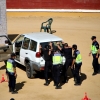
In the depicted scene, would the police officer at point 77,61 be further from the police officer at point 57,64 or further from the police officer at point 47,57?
the police officer at point 47,57

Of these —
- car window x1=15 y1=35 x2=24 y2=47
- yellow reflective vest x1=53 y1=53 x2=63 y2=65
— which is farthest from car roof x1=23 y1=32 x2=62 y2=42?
yellow reflective vest x1=53 y1=53 x2=63 y2=65

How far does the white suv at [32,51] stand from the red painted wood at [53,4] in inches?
729

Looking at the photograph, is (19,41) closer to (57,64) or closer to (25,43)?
(25,43)

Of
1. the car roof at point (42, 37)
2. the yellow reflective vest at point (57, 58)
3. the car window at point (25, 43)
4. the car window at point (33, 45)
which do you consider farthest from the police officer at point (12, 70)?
the car window at point (25, 43)

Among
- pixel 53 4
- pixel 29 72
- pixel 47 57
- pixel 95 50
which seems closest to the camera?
pixel 47 57

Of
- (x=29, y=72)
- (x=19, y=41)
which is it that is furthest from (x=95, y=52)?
(x=19, y=41)

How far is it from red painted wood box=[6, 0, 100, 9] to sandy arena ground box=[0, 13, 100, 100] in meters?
0.76

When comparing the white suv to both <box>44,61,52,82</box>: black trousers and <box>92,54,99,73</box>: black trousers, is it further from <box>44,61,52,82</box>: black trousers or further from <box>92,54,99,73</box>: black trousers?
<box>92,54,99,73</box>: black trousers

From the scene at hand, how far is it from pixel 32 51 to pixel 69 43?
7.18 m

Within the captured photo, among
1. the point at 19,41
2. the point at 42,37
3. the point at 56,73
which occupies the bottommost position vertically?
the point at 56,73

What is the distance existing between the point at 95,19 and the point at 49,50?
18.5 m

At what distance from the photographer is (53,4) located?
3512cm

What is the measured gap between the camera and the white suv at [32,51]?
15375 millimetres

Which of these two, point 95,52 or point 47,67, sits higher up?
point 95,52
